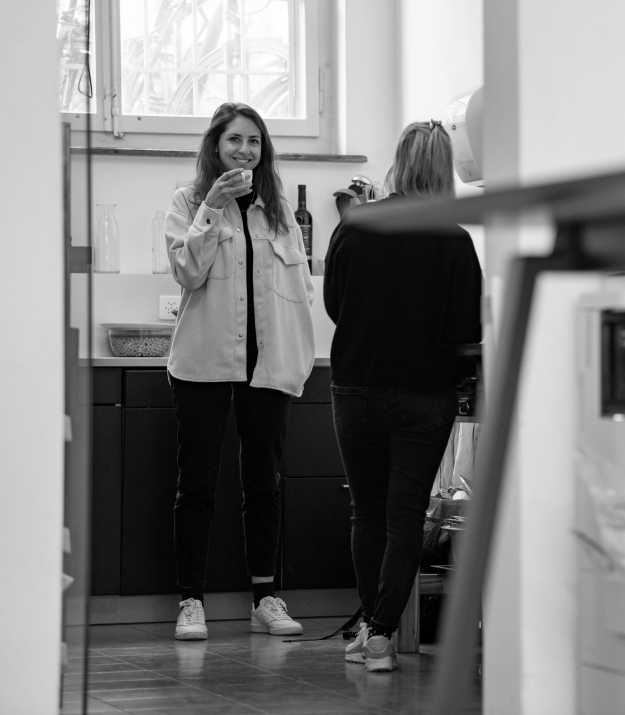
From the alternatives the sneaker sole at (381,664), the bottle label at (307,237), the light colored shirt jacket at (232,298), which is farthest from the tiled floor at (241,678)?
the bottle label at (307,237)

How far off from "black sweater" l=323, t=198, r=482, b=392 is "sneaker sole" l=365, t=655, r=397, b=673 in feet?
2.30

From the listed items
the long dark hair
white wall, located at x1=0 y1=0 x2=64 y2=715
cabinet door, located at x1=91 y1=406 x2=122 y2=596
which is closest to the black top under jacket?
the long dark hair

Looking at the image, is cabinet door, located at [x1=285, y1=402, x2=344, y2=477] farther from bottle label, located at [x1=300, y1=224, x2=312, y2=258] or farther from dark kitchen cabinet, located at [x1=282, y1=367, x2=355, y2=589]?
bottle label, located at [x1=300, y1=224, x2=312, y2=258]

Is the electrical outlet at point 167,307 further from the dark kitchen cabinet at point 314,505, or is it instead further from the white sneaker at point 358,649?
the white sneaker at point 358,649

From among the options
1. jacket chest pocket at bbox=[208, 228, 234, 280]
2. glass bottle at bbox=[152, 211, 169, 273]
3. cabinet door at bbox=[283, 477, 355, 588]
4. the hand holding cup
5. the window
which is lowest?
cabinet door at bbox=[283, 477, 355, 588]

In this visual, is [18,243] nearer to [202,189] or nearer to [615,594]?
[615,594]

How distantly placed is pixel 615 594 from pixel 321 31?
344cm

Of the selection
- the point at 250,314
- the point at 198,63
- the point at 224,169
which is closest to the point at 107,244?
the point at 198,63

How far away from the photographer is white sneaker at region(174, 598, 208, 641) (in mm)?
3758

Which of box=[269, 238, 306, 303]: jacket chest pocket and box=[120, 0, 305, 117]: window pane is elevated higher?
box=[120, 0, 305, 117]: window pane

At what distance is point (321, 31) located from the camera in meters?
5.15

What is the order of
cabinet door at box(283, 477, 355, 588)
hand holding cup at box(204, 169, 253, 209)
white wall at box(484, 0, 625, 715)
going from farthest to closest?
cabinet door at box(283, 477, 355, 588)
hand holding cup at box(204, 169, 253, 209)
white wall at box(484, 0, 625, 715)

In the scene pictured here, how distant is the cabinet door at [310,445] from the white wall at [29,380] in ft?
6.98

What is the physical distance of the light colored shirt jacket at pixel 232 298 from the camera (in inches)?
147
